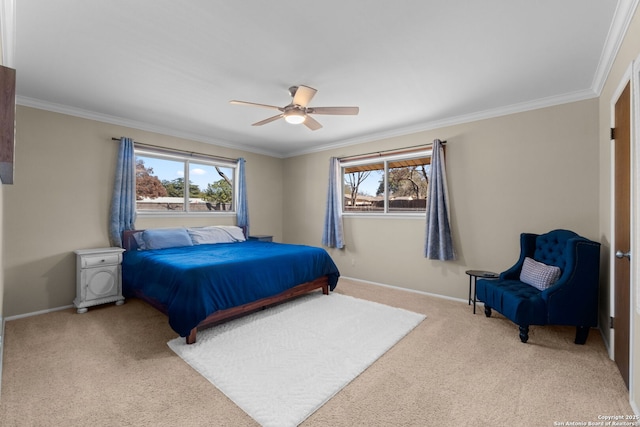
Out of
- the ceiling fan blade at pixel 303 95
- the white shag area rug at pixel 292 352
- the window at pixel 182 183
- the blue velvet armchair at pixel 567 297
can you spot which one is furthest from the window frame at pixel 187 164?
the blue velvet armchair at pixel 567 297

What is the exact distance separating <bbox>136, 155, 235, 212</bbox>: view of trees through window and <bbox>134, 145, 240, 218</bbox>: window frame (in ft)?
0.05

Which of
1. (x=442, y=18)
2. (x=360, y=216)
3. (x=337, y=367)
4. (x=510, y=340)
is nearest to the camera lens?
(x=442, y=18)

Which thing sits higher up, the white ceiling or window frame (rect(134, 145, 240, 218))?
the white ceiling

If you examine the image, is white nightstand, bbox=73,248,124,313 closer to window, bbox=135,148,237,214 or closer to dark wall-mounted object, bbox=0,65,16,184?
window, bbox=135,148,237,214

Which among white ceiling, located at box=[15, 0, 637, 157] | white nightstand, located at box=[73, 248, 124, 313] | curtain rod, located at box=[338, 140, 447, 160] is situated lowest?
white nightstand, located at box=[73, 248, 124, 313]

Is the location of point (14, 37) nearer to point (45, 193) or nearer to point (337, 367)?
point (45, 193)

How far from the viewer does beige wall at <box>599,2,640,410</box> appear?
5.57 ft

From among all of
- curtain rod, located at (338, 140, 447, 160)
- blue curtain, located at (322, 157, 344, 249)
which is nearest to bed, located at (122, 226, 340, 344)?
blue curtain, located at (322, 157, 344, 249)

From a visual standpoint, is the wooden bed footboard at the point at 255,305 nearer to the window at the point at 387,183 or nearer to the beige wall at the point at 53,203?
the window at the point at 387,183

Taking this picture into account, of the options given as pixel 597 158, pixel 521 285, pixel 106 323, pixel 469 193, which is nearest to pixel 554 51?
pixel 597 158

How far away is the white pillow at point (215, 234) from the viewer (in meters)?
4.43

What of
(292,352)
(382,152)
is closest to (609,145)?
(382,152)

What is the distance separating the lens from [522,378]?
6.81 ft

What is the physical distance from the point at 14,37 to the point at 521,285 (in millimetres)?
4818
